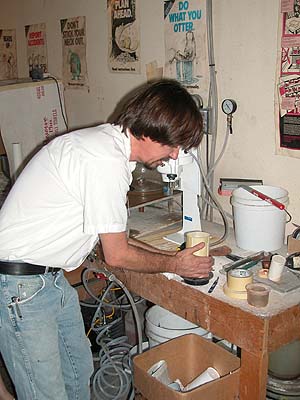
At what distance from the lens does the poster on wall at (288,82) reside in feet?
6.21

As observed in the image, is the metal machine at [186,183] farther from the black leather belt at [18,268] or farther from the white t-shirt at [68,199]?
the black leather belt at [18,268]

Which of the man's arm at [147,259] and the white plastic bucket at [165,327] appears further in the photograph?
the white plastic bucket at [165,327]

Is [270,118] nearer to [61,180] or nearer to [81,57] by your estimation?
[61,180]

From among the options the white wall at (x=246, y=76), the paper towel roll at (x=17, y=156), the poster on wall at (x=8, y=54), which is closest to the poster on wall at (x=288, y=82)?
the white wall at (x=246, y=76)

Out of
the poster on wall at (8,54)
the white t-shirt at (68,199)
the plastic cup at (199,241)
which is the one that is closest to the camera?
the white t-shirt at (68,199)

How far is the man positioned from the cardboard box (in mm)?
310

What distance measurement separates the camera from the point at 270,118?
2055 mm

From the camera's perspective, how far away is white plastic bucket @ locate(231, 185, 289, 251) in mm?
1920

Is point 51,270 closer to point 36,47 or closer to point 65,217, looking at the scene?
point 65,217

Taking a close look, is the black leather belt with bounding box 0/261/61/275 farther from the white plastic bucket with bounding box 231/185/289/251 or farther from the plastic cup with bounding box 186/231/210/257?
the white plastic bucket with bounding box 231/185/289/251

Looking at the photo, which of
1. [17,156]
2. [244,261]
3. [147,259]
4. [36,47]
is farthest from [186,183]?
[36,47]

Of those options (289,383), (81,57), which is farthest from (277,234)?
(81,57)

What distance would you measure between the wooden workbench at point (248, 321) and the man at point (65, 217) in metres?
0.14

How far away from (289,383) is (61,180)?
1188 mm
